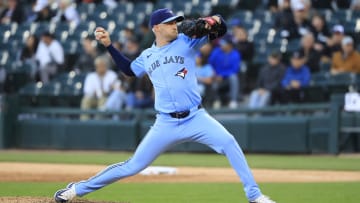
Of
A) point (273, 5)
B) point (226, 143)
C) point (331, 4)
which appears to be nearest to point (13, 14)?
point (273, 5)

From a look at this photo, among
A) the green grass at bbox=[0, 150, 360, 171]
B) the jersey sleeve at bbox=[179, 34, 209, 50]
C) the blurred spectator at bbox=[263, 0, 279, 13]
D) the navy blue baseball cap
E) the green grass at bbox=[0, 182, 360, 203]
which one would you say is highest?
the navy blue baseball cap

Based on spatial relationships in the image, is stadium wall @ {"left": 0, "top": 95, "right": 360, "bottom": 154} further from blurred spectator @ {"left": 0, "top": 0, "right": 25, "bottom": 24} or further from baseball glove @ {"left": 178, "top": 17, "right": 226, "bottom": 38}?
baseball glove @ {"left": 178, "top": 17, "right": 226, "bottom": 38}

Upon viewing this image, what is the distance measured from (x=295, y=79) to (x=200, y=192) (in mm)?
6936

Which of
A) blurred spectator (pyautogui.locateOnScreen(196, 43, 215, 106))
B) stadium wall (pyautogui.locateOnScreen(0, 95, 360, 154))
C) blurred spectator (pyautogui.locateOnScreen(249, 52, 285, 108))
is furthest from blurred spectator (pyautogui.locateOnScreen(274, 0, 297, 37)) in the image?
stadium wall (pyautogui.locateOnScreen(0, 95, 360, 154))

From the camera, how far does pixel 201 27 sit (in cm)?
759

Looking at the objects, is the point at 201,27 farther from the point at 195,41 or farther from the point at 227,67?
the point at 227,67

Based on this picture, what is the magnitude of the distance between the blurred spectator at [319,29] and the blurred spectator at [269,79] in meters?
1.00

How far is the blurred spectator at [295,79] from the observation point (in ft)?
52.7

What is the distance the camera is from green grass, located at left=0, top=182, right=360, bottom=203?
8.98m

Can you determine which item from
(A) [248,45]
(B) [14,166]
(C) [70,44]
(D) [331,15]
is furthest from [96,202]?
(C) [70,44]

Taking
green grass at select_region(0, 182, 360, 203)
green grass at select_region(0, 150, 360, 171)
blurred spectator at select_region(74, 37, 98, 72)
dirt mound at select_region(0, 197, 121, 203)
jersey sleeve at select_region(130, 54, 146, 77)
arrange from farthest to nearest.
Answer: blurred spectator at select_region(74, 37, 98, 72)
green grass at select_region(0, 150, 360, 171)
green grass at select_region(0, 182, 360, 203)
dirt mound at select_region(0, 197, 121, 203)
jersey sleeve at select_region(130, 54, 146, 77)

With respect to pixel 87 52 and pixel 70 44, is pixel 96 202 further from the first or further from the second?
pixel 70 44

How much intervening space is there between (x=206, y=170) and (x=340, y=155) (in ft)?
12.2

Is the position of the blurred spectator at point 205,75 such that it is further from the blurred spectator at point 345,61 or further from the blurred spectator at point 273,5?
the blurred spectator at point 345,61
